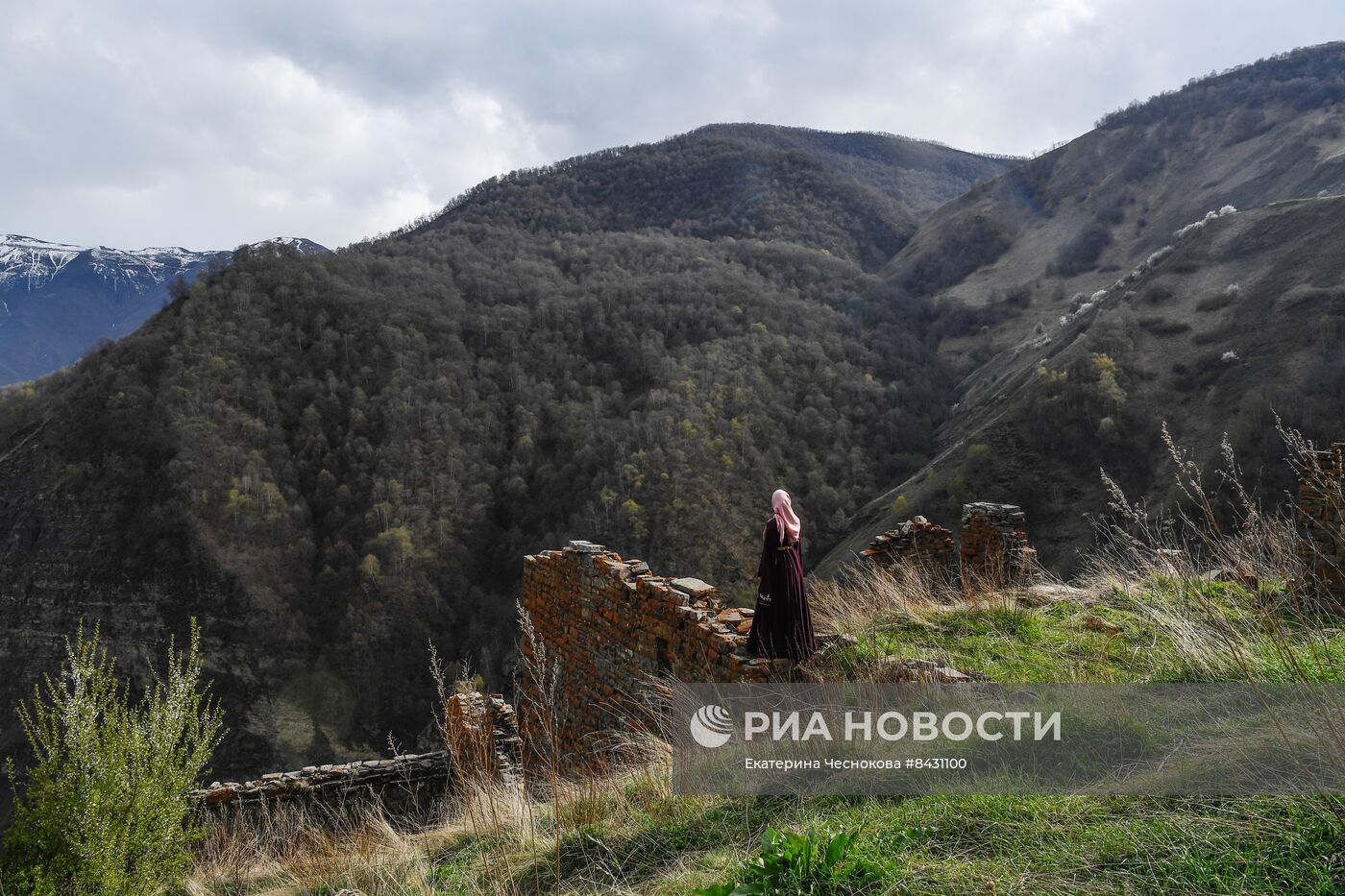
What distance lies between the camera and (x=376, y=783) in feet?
26.6

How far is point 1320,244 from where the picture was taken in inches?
1138

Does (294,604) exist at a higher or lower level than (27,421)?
lower

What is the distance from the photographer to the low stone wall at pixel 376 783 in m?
7.92

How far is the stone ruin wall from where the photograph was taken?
8.52m

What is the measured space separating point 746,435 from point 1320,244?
26181mm

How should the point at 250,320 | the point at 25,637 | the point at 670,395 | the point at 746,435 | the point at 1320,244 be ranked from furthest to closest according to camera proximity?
the point at 250,320, the point at 670,395, the point at 746,435, the point at 25,637, the point at 1320,244

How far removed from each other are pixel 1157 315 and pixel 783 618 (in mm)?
33635

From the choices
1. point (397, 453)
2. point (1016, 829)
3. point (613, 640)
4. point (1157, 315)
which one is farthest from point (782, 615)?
point (397, 453)

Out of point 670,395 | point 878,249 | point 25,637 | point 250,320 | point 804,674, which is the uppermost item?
point 878,249

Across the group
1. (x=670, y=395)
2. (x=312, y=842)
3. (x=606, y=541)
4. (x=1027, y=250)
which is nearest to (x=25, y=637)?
(x=606, y=541)

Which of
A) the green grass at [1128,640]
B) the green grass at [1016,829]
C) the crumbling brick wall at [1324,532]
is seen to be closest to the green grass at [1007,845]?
the green grass at [1016,829]

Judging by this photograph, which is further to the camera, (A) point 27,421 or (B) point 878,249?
(B) point 878,249

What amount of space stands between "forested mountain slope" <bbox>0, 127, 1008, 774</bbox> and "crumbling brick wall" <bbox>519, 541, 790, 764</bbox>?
24.4 m

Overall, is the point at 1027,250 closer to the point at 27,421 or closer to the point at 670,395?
the point at 670,395
